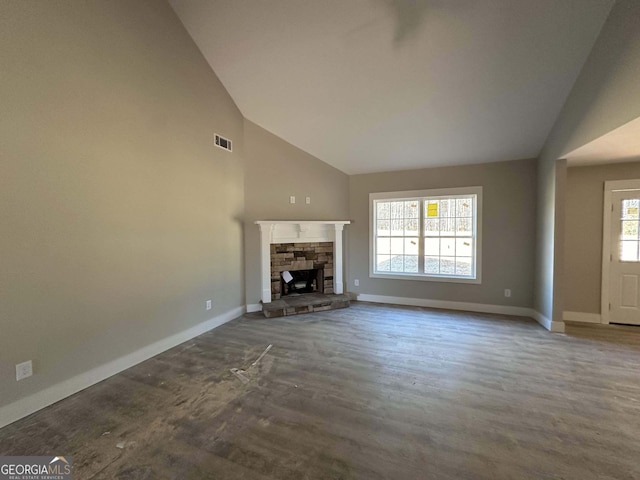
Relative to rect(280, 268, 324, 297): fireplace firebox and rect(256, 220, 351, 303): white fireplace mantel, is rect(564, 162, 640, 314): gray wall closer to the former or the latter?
rect(256, 220, 351, 303): white fireplace mantel

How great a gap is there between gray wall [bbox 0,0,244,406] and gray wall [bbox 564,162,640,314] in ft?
17.1

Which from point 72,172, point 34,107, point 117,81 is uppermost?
point 117,81

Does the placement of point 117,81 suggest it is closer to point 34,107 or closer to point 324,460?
point 34,107

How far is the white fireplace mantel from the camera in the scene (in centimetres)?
461

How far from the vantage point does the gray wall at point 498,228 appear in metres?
4.23

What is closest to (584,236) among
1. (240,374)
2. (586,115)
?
(586,115)

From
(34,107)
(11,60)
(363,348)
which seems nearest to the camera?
(11,60)

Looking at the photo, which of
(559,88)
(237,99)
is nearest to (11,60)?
(237,99)

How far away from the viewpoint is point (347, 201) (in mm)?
5367

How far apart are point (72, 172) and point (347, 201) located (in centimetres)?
404

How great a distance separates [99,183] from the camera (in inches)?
98.3

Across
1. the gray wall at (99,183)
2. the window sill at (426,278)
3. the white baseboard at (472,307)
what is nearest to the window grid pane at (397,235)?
the window sill at (426,278)

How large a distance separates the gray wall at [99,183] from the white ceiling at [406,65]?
Result: 0.75 m

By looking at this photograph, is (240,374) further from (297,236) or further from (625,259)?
(625,259)
